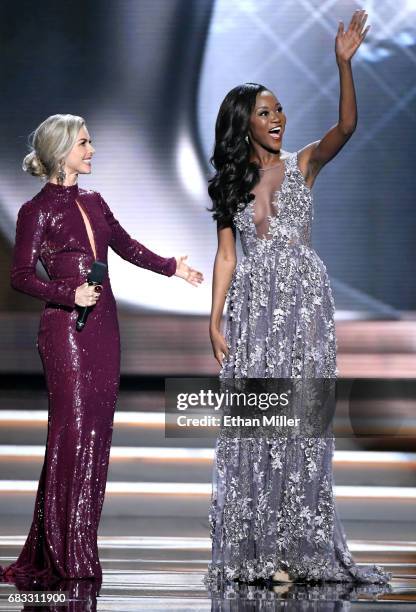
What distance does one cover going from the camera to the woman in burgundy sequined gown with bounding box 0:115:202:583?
3.63 m

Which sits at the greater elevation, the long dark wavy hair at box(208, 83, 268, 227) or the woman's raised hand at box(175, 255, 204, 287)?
the long dark wavy hair at box(208, 83, 268, 227)

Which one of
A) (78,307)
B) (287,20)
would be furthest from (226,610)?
(287,20)

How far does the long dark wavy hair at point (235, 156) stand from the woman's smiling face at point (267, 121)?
0.7 inches

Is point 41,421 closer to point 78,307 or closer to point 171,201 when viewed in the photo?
point 171,201

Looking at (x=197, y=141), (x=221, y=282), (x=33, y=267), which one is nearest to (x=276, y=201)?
(x=221, y=282)

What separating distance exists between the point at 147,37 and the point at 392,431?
2320 mm

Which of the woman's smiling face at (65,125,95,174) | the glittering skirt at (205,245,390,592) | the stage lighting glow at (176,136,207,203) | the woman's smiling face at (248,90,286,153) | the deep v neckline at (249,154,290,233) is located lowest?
the glittering skirt at (205,245,390,592)

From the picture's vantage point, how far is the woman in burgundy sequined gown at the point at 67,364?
11.9 feet

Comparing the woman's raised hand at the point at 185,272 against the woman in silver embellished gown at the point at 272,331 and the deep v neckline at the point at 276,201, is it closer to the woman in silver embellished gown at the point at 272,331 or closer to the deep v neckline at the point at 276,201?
the woman in silver embellished gown at the point at 272,331

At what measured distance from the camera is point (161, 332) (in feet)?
20.4

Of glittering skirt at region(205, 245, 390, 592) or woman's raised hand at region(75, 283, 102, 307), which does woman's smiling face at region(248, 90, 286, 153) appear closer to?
glittering skirt at region(205, 245, 390, 592)

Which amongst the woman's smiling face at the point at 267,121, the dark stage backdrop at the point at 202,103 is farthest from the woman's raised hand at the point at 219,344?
the dark stage backdrop at the point at 202,103

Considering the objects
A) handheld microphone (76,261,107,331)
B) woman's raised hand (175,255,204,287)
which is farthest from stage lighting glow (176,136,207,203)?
handheld microphone (76,261,107,331)

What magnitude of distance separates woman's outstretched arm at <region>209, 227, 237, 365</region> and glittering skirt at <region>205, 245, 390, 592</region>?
53 mm
